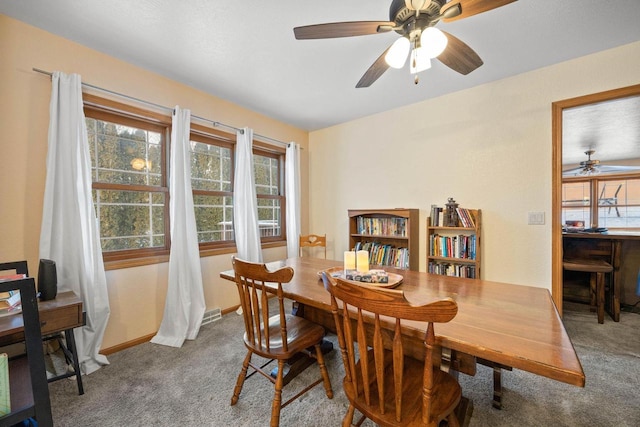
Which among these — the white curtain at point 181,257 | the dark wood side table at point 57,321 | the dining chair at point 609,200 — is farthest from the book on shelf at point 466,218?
the dining chair at point 609,200

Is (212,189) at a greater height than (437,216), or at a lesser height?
greater

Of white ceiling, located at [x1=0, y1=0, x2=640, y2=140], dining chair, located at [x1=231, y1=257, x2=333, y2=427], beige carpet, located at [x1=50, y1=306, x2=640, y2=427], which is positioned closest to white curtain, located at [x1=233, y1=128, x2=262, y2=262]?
white ceiling, located at [x1=0, y1=0, x2=640, y2=140]

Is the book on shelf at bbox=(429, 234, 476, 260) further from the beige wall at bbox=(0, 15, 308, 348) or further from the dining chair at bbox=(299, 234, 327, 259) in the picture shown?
the beige wall at bbox=(0, 15, 308, 348)

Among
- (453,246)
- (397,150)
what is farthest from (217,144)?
(453,246)

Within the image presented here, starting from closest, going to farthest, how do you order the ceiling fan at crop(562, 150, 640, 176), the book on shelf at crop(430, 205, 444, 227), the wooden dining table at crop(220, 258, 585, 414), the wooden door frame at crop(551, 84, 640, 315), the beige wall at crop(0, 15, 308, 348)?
the wooden dining table at crop(220, 258, 585, 414) < the beige wall at crop(0, 15, 308, 348) < the wooden door frame at crop(551, 84, 640, 315) < the book on shelf at crop(430, 205, 444, 227) < the ceiling fan at crop(562, 150, 640, 176)

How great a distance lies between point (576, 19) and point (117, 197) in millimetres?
3776

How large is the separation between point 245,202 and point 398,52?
2.16 meters

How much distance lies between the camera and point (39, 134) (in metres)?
1.81

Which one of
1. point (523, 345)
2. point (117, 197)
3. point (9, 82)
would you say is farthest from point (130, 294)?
point (523, 345)

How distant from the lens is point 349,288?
91 cm

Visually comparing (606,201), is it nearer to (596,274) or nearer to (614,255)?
(614,255)

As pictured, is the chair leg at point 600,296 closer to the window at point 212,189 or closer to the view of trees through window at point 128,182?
the window at point 212,189

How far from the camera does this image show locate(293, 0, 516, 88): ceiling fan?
3.95 feet

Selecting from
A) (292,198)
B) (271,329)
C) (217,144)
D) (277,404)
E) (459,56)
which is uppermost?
(459,56)
